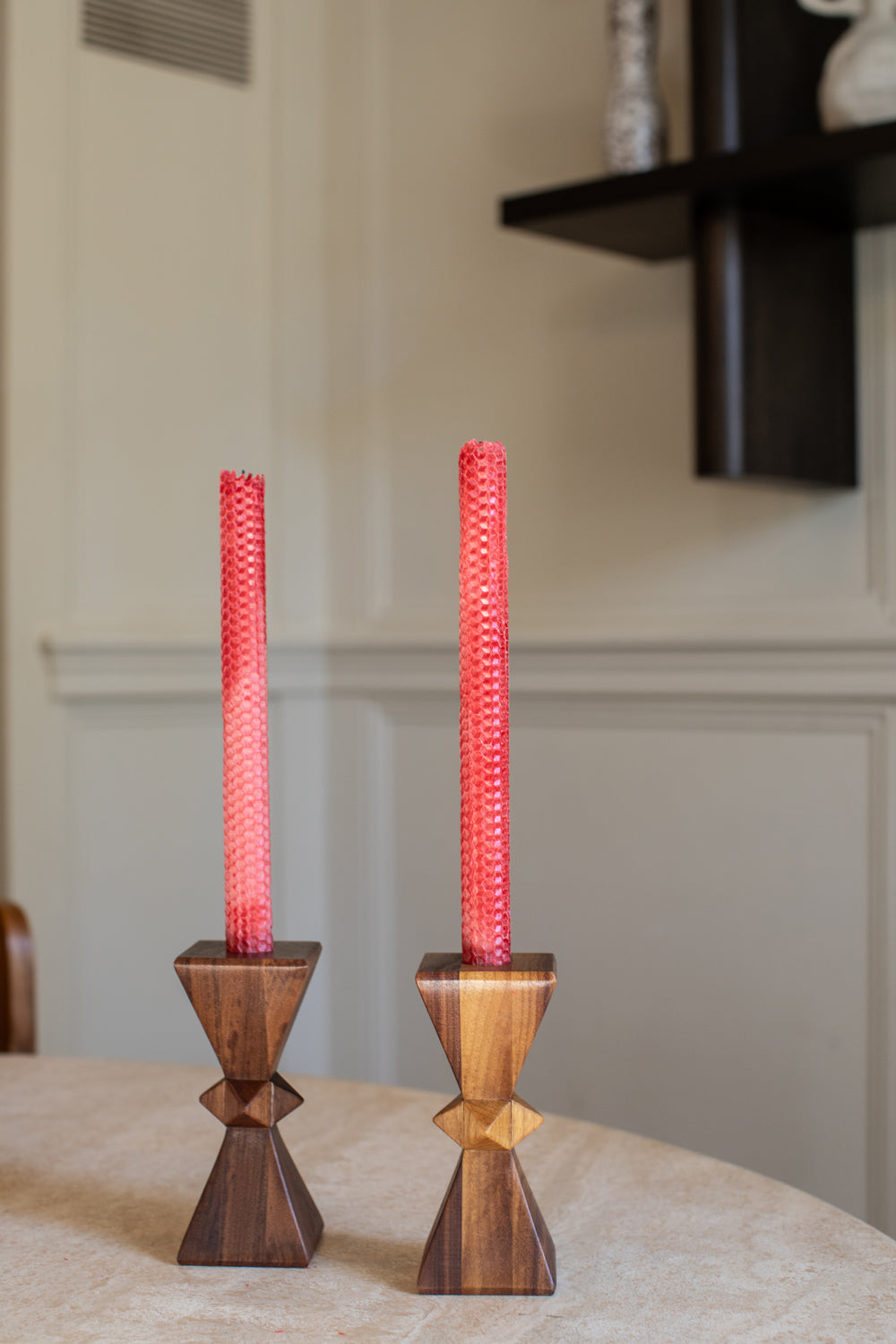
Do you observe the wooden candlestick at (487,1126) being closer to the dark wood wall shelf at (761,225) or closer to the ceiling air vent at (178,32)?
the dark wood wall shelf at (761,225)

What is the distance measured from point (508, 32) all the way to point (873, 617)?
1130 millimetres

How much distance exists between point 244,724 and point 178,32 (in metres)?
1.97

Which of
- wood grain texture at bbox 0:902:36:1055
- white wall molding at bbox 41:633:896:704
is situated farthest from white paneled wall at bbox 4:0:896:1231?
wood grain texture at bbox 0:902:36:1055

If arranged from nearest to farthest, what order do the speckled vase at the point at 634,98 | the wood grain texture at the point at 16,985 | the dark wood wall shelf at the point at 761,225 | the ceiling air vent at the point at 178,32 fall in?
the wood grain texture at the point at 16,985, the dark wood wall shelf at the point at 761,225, the speckled vase at the point at 634,98, the ceiling air vent at the point at 178,32

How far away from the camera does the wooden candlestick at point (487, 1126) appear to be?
59 cm

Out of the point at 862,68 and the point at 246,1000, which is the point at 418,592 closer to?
→ the point at 862,68

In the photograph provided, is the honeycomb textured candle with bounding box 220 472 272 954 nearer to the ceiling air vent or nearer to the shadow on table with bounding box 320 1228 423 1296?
the shadow on table with bounding box 320 1228 423 1296

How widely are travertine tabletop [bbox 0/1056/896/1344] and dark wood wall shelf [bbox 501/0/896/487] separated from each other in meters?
0.97

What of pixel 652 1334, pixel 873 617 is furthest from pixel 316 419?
pixel 652 1334

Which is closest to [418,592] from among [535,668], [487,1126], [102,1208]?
[535,668]

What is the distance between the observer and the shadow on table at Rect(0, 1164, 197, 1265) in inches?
27.5

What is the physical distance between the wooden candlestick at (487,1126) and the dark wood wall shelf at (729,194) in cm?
114

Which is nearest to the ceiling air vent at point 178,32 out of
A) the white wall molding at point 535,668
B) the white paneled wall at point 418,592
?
the white paneled wall at point 418,592

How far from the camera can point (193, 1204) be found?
747mm
